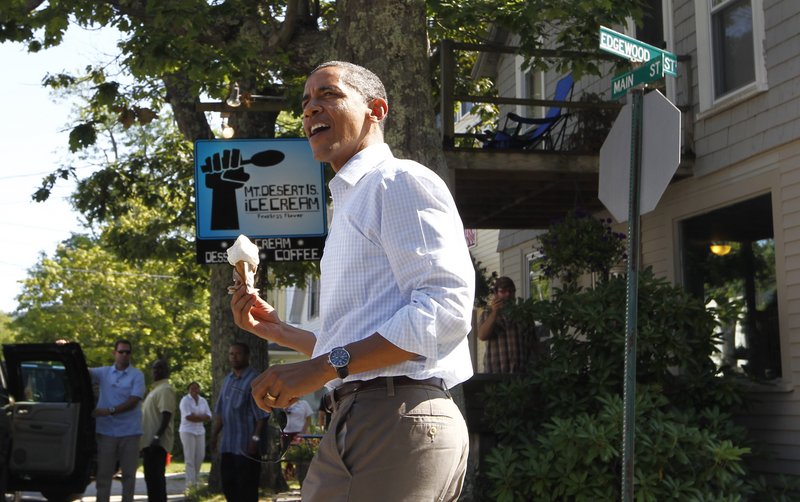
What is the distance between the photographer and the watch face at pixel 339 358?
258 cm

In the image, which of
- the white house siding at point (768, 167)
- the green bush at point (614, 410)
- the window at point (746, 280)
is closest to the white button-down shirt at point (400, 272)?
the green bush at point (614, 410)

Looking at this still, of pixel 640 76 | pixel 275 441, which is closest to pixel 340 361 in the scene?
pixel 640 76

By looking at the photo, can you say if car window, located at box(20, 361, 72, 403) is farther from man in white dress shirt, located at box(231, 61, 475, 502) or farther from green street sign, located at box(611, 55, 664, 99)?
man in white dress shirt, located at box(231, 61, 475, 502)

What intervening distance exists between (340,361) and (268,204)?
28.3ft

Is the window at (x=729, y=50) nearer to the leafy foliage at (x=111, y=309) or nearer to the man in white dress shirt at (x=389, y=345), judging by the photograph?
the man in white dress shirt at (x=389, y=345)

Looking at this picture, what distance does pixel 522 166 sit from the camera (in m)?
11.6

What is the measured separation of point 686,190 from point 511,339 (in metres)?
2.65

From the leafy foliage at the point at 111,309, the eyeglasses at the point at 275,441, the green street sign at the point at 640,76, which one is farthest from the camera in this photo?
the leafy foliage at the point at 111,309

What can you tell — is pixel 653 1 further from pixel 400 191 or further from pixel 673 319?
pixel 400 191

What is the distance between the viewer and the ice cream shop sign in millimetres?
10961

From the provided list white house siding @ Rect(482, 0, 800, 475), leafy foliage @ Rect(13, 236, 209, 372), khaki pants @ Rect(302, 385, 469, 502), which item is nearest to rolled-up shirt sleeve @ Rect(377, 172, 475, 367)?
khaki pants @ Rect(302, 385, 469, 502)

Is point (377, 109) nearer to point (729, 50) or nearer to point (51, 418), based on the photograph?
point (729, 50)

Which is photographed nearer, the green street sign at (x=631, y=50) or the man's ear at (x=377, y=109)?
the man's ear at (x=377, y=109)

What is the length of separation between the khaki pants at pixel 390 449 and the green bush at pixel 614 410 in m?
5.65
